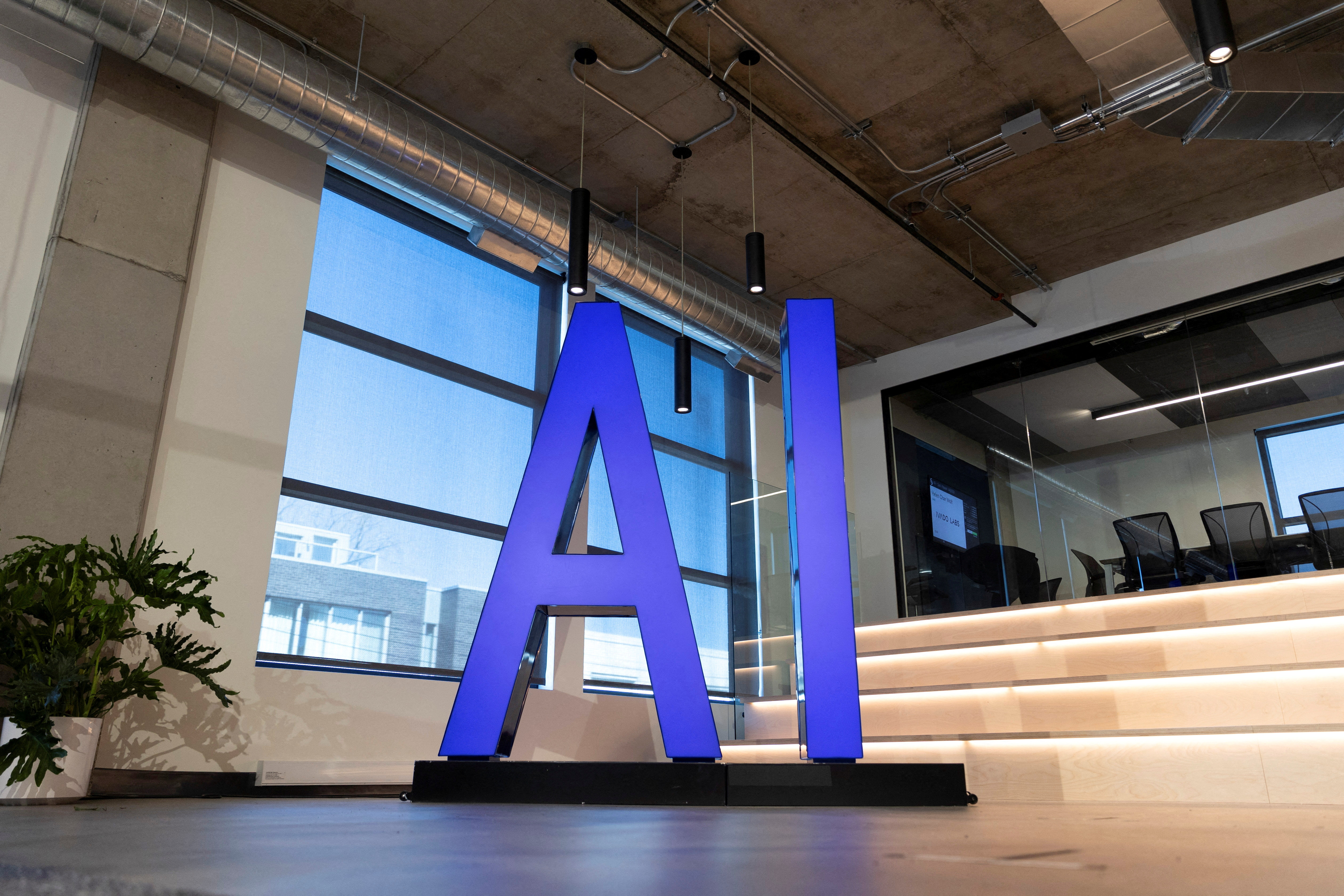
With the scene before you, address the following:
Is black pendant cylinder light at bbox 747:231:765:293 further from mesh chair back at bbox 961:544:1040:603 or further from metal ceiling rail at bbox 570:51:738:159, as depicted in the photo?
mesh chair back at bbox 961:544:1040:603

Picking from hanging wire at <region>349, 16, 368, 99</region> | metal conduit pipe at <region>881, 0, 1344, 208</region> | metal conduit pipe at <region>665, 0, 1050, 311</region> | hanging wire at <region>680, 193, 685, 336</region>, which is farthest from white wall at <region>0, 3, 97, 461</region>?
metal conduit pipe at <region>881, 0, 1344, 208</region>

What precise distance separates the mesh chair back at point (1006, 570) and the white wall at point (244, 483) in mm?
4328

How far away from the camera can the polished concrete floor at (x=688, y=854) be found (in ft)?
2.52

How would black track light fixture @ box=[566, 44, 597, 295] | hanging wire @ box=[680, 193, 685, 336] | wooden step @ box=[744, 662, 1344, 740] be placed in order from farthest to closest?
hanging wire @ box=[680, 193, 685, 336], black track light fixture @ box=[566, 44, 597, 295], wooden step @ box=[744, 662, 1344, 740]

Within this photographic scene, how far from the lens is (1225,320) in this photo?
6938mm

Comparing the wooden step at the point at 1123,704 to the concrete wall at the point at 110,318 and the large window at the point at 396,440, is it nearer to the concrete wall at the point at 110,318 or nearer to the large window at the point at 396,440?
the large window at the point at 396,440

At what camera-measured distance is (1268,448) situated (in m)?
6.45

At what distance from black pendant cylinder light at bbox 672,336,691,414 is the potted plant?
2912 millimetres

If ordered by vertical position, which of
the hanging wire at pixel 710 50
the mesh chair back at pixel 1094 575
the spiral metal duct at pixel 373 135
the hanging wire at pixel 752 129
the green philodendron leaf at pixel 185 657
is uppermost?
the hanging wire at pixel 710 50

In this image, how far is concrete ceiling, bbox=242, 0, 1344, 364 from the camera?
498 cm

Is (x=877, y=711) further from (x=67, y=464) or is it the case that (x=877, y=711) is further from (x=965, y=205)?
(x=67, y=464)

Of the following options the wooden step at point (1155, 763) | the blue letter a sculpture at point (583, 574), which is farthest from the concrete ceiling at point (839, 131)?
the wooden step at point (1155, 763)

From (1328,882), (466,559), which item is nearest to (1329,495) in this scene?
(466,559)

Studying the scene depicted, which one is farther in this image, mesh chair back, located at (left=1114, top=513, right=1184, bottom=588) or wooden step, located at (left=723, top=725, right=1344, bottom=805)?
mesh chair back, located at (left=1114, top=513, right=1184, bottom=588)
